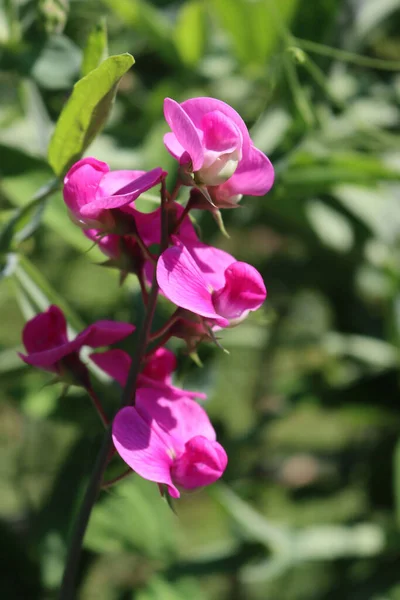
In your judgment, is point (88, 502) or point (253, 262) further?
point (253, 262)

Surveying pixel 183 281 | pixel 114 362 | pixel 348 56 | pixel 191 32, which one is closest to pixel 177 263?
pixel 183 281

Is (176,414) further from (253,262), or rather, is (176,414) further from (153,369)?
(253,262)

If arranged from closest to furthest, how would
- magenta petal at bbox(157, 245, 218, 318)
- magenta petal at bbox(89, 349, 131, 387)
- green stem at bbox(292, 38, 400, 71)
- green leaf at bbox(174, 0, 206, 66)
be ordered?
magenta petal at bbox(157, 245, 218, 318), magenta petal at bbox(89, 349, 131, 387), green stem at bbox(292, 38, 400, 71), green leaf at bbox(174, 0, 206, 66)

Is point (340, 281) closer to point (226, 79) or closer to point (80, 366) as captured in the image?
point (226, 79)

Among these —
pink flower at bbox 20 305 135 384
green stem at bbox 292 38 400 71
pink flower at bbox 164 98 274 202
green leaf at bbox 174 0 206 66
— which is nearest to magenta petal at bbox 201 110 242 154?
pink flower at bbox 164 98 274 202

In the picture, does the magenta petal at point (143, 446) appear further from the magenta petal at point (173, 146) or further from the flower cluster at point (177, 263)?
the magenta petal at point (173, 146)

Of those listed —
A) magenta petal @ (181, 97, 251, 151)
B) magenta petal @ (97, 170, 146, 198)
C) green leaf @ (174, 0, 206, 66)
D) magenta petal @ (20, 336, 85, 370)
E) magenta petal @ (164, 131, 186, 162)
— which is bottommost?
green leaf @ (174, 0, 206, 66)

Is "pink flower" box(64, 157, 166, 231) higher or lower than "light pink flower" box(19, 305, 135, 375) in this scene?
higher

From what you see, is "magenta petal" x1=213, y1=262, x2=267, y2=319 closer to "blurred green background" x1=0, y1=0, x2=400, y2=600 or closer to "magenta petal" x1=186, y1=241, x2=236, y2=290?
"magenta petal" x1=186, y1=241, x2=236, y2=290
